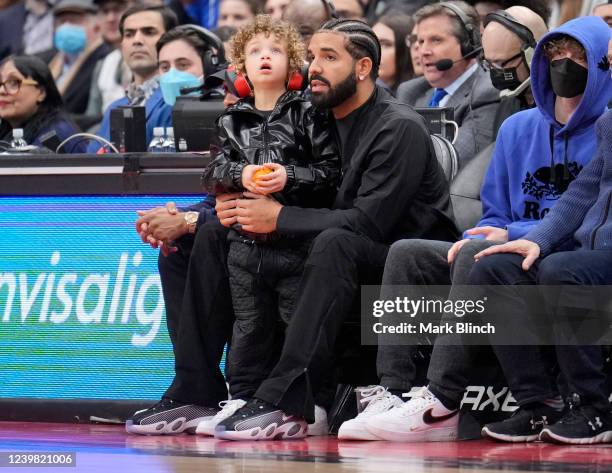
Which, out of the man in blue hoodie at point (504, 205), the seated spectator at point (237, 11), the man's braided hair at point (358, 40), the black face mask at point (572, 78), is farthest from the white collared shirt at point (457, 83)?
the seated spectator at point (237, 11)

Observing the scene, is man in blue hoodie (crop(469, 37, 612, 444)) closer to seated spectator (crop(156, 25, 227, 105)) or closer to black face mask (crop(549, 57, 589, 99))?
black face mask (crop(549, 57, 589, 99))

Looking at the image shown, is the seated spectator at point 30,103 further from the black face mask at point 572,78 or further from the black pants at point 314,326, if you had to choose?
the black face mask at point 572,78

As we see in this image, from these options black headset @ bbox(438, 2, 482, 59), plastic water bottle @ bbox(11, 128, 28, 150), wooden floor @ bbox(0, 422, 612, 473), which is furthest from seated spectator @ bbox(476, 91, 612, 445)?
plastic water bottle @ bbox(11, 128, 28, 150)

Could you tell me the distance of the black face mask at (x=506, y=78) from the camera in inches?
274

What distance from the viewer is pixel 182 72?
8.55 meters

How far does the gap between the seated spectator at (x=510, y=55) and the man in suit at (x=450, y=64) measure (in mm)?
338

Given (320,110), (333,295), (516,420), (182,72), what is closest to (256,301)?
(333,295)

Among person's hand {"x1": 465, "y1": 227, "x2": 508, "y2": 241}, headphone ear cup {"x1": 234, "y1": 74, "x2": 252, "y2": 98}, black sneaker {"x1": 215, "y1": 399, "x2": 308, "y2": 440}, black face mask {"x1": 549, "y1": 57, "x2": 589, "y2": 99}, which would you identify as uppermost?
black face mask {"x1": 549, "y1": 57, "x2": 589, "y2": 99}

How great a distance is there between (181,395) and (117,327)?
2.68ft

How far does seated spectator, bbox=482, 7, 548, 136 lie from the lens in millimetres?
6914

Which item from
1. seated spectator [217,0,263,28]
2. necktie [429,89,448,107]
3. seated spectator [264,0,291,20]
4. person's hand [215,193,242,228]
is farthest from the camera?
seated spectator [217,0,263,28]

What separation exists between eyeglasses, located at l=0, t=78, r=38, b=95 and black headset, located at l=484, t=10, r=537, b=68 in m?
3.18

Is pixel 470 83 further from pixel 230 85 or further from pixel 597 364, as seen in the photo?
pixel 597 364

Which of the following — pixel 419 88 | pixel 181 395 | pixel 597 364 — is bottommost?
pixel 181 395
